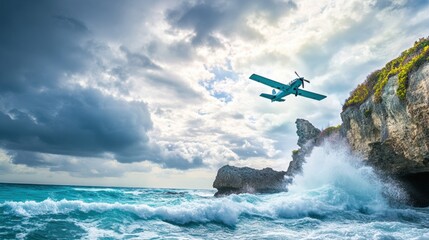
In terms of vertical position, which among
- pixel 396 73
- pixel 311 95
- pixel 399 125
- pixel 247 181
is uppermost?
pixel 311 95

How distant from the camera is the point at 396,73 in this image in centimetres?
1767

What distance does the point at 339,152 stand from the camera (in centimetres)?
2567

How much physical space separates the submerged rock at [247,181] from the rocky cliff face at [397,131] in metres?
28.8

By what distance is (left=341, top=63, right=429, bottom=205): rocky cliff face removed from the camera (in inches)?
589

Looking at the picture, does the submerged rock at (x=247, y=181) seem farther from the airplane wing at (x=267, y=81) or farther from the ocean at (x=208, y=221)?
the ocean at (x=208, y=221)

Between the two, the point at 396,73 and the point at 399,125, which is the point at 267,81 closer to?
the point at 396,73

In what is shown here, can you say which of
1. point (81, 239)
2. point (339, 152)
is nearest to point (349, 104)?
point (339, 152)

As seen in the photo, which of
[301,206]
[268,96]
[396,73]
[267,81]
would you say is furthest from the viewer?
[268,96]

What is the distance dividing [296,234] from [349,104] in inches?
672

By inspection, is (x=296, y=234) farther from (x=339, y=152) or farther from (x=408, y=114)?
(x=339, y=152)

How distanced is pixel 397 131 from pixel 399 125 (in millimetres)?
440

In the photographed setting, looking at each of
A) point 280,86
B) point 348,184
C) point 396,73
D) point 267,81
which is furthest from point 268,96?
point 396,73

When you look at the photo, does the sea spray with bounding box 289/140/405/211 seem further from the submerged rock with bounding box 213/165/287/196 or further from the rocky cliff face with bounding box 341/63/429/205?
the submerged rock with bounding box 213/165/287/196

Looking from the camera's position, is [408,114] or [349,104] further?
[349,104]
